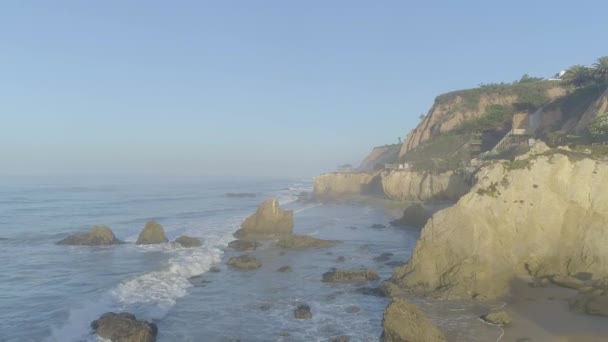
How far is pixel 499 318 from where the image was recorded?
15.7 meters

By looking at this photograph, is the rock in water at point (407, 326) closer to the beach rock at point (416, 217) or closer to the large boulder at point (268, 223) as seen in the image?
the large boulder at point (268, 223)

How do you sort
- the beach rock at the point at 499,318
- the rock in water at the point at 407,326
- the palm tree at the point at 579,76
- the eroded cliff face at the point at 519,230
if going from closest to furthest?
the rock in water at the point at 407,326 < the beach rock at the point at 499,318 < the eroded cliff face at the point at 519,230 < the palm tree at the point at 579,76

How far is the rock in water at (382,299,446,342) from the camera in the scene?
45.1 feet

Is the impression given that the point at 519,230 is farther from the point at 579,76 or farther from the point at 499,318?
the point at 579,76

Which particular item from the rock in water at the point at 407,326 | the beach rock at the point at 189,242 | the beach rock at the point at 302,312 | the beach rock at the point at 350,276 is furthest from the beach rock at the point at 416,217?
the rock in water at the point at 407,326

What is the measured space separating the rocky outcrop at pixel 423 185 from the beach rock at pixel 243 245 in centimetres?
1792

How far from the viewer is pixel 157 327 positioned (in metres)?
16.8

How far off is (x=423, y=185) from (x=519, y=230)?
92.9ft

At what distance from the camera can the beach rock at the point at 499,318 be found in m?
15.6

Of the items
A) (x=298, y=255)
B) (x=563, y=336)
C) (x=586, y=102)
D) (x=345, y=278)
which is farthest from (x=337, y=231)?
(x=586, y=102)

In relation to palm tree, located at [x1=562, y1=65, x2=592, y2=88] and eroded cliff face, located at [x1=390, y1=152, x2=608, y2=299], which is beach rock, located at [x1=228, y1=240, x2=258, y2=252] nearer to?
eroded cliff face, located at [x1=390, y1=152, x2=608, y2=299]

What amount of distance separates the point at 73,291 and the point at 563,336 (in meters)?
20.2

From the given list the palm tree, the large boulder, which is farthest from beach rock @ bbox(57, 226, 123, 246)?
the palm tree

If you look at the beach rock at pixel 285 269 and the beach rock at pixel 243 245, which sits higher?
the beach rock at pixel 243 245
